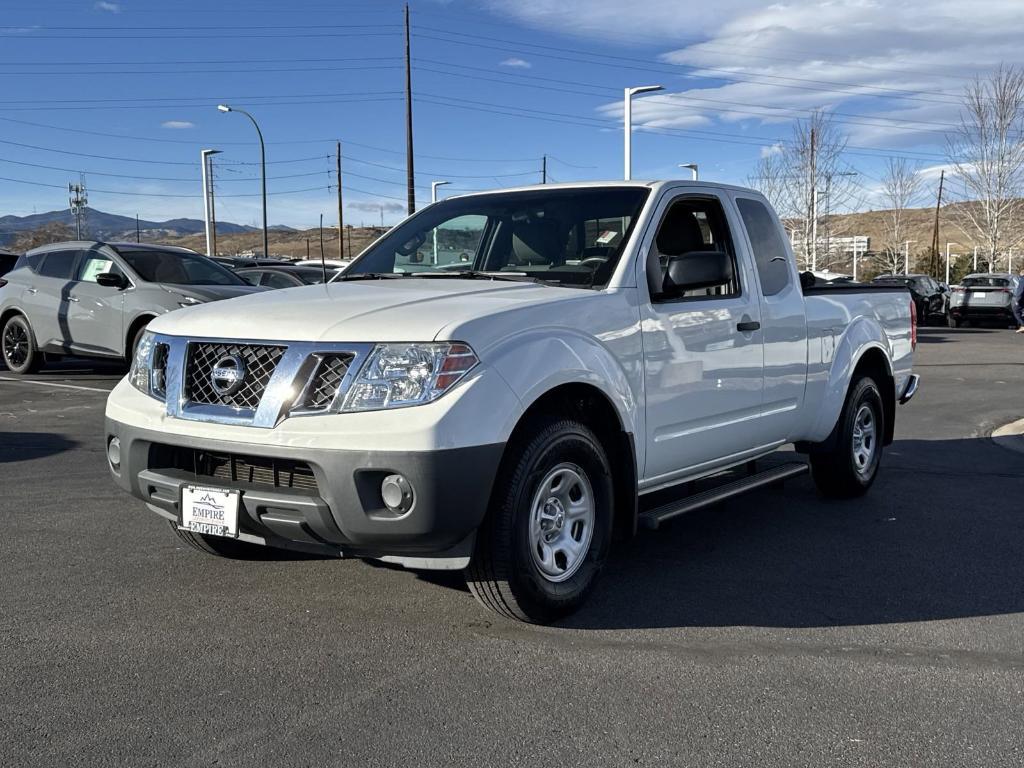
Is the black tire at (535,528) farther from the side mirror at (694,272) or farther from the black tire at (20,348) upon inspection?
the black tire at (20,348)

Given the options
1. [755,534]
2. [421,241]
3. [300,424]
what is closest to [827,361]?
[755,534]

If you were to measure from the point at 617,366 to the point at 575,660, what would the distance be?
129 centimetres

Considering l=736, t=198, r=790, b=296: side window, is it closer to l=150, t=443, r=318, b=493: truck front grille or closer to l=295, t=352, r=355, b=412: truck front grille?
l=295, t=352, r=355, b=412: truck front grille

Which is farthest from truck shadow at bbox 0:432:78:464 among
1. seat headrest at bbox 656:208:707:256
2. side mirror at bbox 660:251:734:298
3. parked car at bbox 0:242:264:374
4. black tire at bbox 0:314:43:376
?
black tire at bbox 0:314:43:376

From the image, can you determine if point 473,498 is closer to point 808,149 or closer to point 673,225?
point 673,225

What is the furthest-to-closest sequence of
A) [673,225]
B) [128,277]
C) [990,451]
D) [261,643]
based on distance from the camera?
[128,277], [990,451], [673,225], [261,643]

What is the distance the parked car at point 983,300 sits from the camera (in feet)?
98.9

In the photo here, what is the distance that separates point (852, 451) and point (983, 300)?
26.5m

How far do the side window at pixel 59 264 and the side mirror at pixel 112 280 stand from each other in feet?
3.93

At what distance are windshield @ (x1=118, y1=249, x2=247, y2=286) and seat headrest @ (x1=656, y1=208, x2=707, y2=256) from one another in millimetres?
9076

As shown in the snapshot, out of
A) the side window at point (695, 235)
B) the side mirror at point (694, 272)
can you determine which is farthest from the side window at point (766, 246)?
the side mirror at point (694, 272)

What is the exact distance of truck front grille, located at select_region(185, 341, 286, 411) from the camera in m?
3.97

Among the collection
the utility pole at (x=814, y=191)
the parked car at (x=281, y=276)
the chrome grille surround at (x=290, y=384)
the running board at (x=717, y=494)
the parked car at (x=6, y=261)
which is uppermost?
the utility pole at (x=814, y=191)

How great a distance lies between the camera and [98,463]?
772 cm
